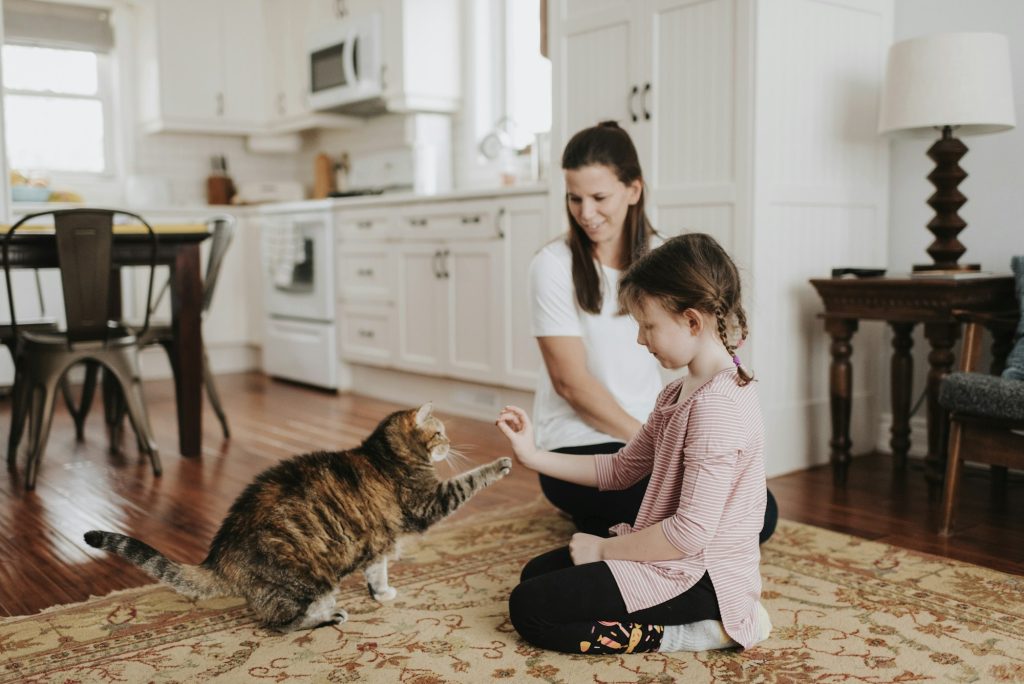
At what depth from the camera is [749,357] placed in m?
3.22

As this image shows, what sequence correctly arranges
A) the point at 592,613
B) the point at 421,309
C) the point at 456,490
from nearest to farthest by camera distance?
the point at 592,613 < the point at 456,490 < the point at 421,309

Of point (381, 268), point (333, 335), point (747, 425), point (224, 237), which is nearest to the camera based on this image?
point (747, 425)

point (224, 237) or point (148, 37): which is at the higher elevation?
point (148, 37)

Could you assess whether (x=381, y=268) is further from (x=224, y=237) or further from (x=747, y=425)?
(x=747, y=425)

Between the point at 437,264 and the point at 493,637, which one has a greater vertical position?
the point at 437,264

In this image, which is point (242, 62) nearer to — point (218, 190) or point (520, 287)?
point (218, 190)

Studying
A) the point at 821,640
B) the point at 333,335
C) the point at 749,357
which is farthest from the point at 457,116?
the point at 821,640

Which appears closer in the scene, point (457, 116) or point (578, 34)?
point (578, 34)

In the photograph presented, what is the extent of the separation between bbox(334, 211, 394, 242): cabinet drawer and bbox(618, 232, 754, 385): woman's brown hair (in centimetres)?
332

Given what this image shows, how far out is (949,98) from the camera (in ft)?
9.50

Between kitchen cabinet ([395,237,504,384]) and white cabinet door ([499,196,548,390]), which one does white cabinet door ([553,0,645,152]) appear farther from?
kitchen cabinet ([395,237,504,384])

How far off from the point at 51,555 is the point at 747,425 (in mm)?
1833

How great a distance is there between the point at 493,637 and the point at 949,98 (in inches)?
83.0

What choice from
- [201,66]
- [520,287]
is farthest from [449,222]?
[201,66]
